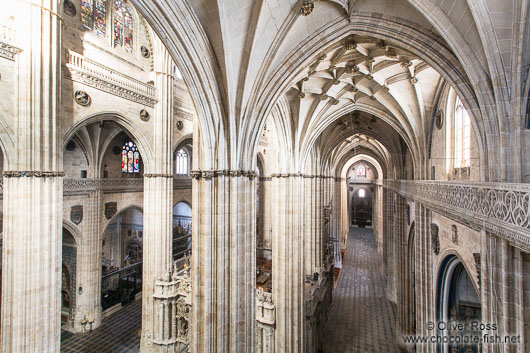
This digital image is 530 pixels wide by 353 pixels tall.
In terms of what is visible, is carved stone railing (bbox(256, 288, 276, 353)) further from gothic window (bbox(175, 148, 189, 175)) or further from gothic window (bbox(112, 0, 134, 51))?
gothic window (bbox(175, 148, 189, 175))

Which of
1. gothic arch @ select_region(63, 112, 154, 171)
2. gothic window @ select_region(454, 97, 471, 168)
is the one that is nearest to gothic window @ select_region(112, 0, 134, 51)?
gothic arch @ select_region(63, 112, 154, 171)

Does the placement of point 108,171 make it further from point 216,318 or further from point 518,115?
point 518,115

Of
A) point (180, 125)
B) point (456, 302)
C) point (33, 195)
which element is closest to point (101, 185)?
point (180, 125)

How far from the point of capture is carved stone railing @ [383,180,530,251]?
321cm

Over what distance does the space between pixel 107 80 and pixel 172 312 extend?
1066 centimetres

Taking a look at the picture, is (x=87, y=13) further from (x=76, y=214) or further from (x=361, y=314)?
(x=361, y=314)

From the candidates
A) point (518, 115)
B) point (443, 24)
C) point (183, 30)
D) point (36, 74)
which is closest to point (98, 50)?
point (36, 74)

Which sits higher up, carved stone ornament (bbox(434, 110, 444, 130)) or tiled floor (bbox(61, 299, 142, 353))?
carved stone ornament (bbox(434, 110, 444, 130))

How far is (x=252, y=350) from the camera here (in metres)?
6.14

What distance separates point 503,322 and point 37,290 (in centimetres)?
1121

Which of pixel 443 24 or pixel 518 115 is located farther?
pixel 443 24

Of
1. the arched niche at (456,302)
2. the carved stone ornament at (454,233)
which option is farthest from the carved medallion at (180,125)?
the arched niche at (456,302)

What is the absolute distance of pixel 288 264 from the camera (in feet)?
34.4

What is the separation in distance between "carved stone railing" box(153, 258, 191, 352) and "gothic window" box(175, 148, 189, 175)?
32.8 ft
